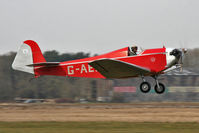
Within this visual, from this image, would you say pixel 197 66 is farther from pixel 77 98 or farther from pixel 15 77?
pixel 15 77

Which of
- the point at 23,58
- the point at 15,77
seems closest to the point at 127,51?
the point at 23,58

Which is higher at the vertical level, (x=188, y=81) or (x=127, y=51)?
(x=127, y=51)

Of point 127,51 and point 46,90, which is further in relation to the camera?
point 46,90

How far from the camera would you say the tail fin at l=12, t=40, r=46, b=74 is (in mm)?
21250

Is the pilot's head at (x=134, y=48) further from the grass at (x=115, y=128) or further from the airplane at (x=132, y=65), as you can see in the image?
the grass at (x=115, y=128)

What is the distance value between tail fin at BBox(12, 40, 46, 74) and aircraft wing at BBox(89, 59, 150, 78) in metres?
5.00

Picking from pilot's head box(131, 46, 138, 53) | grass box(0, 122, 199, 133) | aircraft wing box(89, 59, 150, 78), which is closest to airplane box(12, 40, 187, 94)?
aircraft wing box(89, 59, 150, 78)

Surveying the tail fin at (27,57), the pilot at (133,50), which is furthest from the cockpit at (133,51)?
the tail fin at (27,57)

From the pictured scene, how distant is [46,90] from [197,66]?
25018 millimetres

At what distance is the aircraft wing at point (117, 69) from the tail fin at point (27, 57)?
5005 mm

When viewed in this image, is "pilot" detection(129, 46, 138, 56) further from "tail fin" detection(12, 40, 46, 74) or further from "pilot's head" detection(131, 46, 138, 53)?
"tail fin" detection(12, 40, 46, 74)

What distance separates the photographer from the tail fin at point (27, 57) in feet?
69.7

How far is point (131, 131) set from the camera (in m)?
14.5

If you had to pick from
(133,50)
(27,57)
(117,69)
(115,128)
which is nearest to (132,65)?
(117,69)
